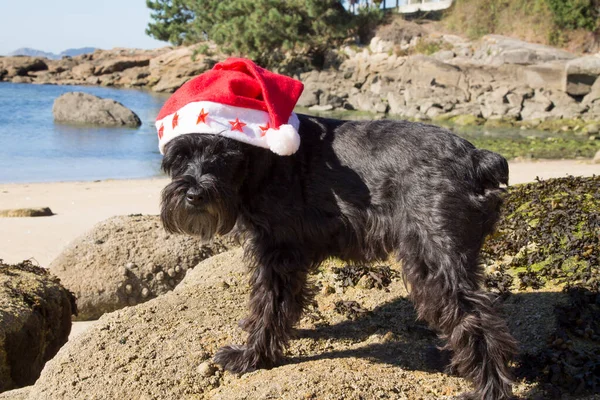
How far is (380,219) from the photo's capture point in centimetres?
389

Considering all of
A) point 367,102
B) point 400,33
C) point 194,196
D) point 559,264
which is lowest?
point 367,102

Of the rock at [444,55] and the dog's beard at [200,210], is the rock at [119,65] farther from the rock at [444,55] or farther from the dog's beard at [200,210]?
the dog's beard at [200,210]

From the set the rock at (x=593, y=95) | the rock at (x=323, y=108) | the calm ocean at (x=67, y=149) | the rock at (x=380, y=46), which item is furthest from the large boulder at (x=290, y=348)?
the rock at (x=380, y=46)

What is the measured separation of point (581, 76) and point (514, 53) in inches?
180

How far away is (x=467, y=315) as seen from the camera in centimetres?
372

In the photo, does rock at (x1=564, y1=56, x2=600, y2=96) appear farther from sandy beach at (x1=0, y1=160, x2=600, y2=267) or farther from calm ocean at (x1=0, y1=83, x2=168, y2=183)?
calm ocean at (x1=0, y1=83, x2=168, y2=183)

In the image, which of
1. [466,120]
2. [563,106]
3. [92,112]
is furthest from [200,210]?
[563,106]

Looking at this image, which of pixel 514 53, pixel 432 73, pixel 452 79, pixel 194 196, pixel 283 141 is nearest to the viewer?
pixel 194 196

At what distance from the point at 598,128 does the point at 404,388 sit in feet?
83.5

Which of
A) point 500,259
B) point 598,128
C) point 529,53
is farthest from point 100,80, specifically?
point 500,259

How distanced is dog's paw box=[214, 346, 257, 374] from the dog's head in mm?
947

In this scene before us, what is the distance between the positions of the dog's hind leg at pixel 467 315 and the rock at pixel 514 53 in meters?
32.2

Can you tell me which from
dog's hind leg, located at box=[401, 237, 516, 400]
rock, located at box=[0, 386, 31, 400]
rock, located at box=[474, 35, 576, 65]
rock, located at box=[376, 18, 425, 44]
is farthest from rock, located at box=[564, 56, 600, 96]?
rock, located at box=[0, 386, 31, 400]

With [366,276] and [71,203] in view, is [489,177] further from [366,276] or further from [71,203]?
[71,203]
